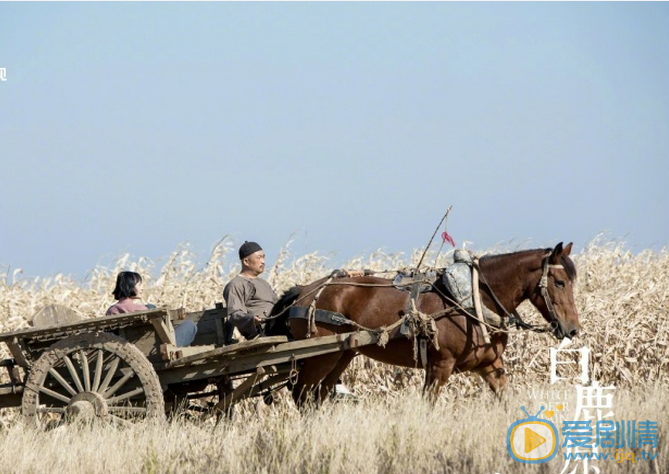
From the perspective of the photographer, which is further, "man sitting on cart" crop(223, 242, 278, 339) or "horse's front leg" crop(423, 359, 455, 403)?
"man sitting on cart" crop(223, 242, 278, 339)

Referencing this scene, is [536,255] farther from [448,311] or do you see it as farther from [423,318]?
[423,318]

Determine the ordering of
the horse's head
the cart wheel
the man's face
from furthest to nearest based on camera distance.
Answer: the man's face < the horse's head < the cart wheel

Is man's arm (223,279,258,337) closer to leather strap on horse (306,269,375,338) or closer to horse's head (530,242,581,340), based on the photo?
leather strap on horse (306,269,375,338)

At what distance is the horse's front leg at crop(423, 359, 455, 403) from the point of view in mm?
8930

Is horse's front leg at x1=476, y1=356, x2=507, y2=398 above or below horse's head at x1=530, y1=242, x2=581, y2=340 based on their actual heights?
below

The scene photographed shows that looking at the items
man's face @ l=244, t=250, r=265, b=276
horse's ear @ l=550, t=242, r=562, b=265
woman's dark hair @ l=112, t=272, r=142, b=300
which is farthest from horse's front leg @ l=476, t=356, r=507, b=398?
woman's dark hair @ l=112, t=272, r=142, b=300

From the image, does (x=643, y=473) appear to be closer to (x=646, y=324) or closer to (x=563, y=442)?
(x=563, y=442)

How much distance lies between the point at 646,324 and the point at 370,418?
448 cm

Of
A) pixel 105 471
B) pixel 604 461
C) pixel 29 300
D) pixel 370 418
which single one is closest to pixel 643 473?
pixel 604 461

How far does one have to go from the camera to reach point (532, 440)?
23.9ft

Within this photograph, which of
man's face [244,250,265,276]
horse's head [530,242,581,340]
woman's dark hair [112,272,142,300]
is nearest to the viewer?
horse's head [530,242,581,340]

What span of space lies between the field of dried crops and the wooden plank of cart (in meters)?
0.25

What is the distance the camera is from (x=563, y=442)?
23.8 ft

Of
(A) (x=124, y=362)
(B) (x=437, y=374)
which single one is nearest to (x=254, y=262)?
(A) (x=124, y=362)
